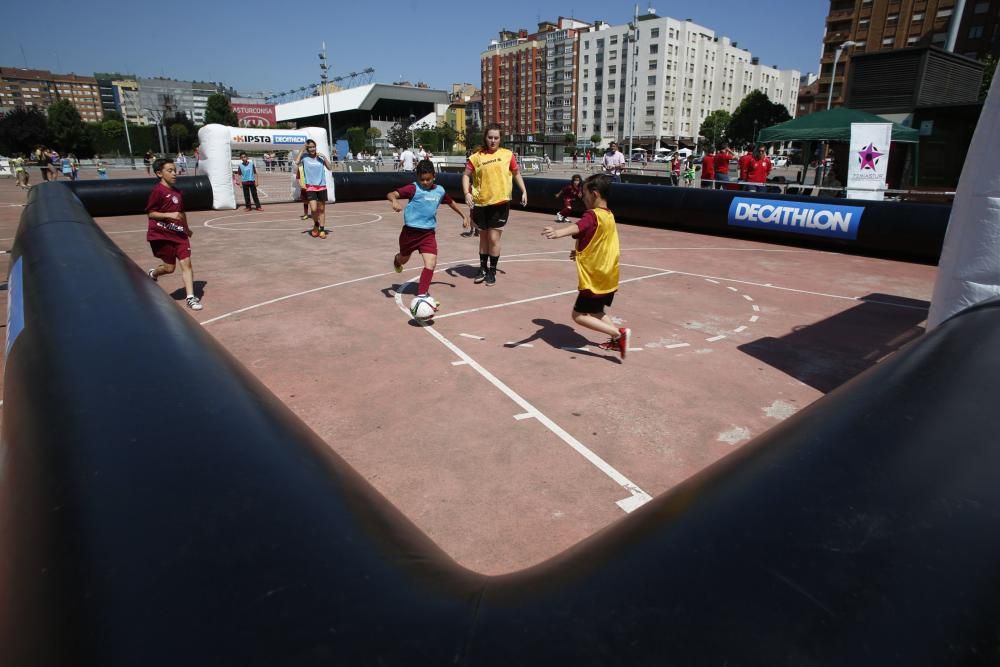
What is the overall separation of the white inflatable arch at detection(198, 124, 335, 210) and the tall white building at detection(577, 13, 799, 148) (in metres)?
100

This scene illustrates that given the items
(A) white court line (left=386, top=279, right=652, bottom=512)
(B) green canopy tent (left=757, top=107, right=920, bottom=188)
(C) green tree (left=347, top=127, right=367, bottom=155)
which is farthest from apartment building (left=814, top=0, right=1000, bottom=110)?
(A) white court line (left=386, top=279, right=652, bottom=512)

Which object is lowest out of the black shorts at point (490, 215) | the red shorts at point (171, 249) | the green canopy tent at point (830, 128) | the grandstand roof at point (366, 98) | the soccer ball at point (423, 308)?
the soccer ball at point (423, 308)

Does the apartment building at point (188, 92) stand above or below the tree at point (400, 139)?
above

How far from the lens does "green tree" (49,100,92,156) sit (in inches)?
2904

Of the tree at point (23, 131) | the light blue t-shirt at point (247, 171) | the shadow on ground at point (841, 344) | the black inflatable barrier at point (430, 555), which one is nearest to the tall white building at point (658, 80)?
the tree at point (23, 131)

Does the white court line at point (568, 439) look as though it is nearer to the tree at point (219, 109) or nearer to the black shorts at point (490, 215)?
the black shorts at point (490, 215)

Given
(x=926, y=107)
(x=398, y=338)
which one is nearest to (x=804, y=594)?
(x=398, y=338)

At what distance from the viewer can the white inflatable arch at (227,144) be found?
1772 centimetres

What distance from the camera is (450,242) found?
42.0 ft

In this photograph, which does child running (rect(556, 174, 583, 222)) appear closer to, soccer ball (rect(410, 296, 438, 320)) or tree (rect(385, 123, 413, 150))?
soccer ball (rect(410, 296, 438, 320))

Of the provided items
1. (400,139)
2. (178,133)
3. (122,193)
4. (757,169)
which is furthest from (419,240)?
(400,139)

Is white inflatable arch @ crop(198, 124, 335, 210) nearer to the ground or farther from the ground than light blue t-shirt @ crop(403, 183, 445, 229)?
farther from the ground

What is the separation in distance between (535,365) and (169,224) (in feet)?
16.9

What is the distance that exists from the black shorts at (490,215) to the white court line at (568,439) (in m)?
3.21
